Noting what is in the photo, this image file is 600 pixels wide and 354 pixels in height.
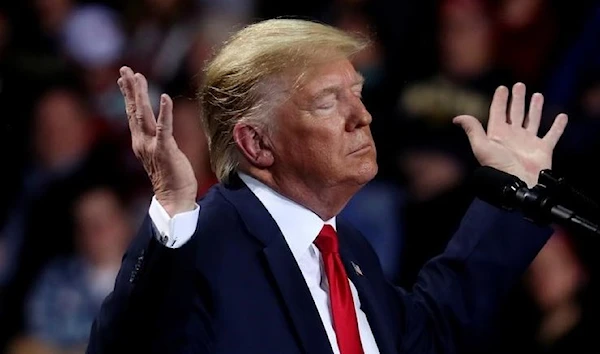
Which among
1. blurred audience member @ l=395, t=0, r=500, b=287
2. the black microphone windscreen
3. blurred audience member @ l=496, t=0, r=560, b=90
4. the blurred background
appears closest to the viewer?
the black microphone windscreen

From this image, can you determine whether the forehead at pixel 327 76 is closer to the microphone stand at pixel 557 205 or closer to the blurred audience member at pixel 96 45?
the microphone stand at pixel 557 205

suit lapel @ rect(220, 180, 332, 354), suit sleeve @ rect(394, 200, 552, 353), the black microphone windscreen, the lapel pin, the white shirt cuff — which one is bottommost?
suit sleeve @ rect(394, 200, 552, 353)

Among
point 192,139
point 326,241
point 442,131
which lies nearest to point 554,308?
point 442,131

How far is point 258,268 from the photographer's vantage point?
93.9 inches

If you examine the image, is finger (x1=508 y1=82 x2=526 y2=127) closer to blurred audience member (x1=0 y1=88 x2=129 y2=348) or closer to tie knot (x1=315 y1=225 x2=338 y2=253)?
tie knot (x1=315 y1=225 x2=338 y2=253)

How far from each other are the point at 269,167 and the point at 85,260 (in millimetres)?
2250

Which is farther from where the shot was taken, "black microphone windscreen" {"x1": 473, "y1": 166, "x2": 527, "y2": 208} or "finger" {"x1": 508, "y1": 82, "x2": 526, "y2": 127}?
"finger" {"x1": 508, "y1": 82, "x2": 526, "y2": 127}

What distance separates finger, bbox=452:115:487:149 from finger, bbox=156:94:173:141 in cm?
77

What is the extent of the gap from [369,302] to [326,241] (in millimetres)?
147

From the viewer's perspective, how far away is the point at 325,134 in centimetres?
247

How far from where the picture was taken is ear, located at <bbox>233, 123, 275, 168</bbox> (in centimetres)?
249

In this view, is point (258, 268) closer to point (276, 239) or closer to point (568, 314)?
point (276, 239)

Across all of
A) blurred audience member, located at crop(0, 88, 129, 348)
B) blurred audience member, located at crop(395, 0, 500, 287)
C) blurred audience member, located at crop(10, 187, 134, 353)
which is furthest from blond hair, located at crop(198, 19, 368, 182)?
blurred audience member, located at crop(0, 88, 129, 348)

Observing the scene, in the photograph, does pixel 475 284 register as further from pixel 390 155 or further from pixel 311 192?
pixel 390 155
